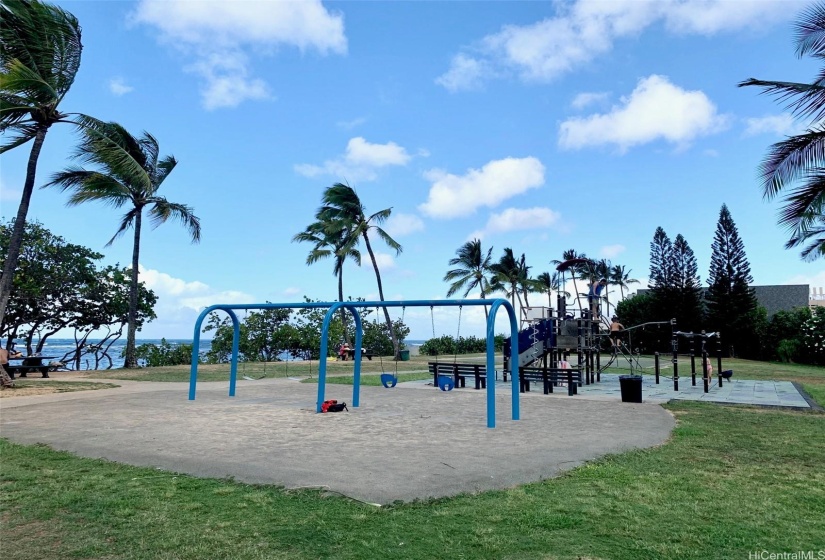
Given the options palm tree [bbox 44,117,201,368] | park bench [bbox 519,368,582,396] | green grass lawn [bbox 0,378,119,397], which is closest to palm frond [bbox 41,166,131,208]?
palm tree [bbox 44,117,201,368]

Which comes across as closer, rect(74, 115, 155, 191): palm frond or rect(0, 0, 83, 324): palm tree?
rect(0, 0, 83, 324): palm tree

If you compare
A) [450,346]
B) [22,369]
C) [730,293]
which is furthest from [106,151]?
[730,293]

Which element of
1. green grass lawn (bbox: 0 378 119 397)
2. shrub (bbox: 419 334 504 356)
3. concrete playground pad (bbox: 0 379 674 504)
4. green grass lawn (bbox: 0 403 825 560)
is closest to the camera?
green grass lawn (bbox: 0 403 825 560)

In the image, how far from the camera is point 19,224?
568 inches

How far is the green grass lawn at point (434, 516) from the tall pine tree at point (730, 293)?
125 ft

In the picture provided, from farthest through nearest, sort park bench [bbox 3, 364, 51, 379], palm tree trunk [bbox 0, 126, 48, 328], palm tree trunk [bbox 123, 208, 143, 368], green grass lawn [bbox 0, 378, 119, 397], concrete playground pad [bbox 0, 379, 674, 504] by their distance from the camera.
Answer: palm tree trunk [bbox 123, 208, 143, 368], park bench [bbox 3, 364, 51, 379], palm tree trunk [bbox 0, 126, 48, 328], green grass lawn [bbox 0, 378, 119, 397], concrete playground pad [bbox 0, 379, 674, 504]

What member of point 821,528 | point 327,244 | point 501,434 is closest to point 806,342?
point 327,244

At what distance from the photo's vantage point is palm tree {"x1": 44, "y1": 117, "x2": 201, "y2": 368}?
15656mm

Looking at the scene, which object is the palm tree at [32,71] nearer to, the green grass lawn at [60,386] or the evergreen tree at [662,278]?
the green grass lawn at [60,386]

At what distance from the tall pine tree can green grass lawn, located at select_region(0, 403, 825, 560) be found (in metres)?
38.1

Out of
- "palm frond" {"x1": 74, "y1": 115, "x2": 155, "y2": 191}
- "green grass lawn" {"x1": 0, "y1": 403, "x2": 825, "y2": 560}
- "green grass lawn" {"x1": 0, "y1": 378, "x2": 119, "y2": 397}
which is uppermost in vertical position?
"palm frond" {"x1": 74, "y1": 115, "x2": 155, "y2": 191}

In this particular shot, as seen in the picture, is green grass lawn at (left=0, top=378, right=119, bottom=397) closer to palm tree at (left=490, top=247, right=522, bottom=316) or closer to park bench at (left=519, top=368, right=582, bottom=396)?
park bench at (left=519, top=368, right=582, bottom=396)

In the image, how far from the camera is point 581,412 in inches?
416

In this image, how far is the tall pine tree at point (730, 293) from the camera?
39406 mm
